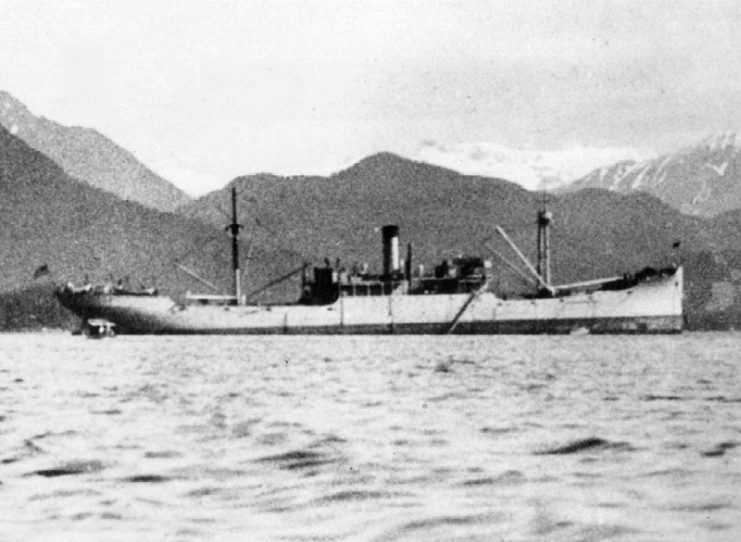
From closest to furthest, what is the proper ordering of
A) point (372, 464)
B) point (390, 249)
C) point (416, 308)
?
1. point (372, 464)
2. point (416, 308)
3. point (390, 249)

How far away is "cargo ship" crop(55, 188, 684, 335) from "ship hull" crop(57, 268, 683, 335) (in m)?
0.09

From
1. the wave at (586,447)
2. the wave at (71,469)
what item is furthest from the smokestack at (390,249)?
the wave at (71,469)

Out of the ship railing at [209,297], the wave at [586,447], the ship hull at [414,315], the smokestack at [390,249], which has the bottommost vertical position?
the wave at [586,447]

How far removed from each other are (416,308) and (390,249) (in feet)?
24.1

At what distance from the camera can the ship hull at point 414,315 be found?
9562 centimetres

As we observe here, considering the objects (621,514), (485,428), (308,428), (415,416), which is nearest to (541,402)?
(415,416)

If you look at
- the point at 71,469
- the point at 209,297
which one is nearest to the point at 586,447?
the point at 71,469

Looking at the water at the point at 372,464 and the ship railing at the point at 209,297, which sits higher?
the ship railing at the point at 209,297

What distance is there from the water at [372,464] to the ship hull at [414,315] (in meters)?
71.2

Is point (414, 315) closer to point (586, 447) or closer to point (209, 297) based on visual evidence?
point (209, 297)

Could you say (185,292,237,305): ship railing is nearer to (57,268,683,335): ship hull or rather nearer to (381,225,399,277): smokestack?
(57,268,683,335): ship hull

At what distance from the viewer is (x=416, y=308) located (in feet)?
315

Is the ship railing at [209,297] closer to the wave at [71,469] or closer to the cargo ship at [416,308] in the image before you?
the cargo ship at [416,308]

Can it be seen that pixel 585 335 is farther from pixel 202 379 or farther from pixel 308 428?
pixel 308 428
